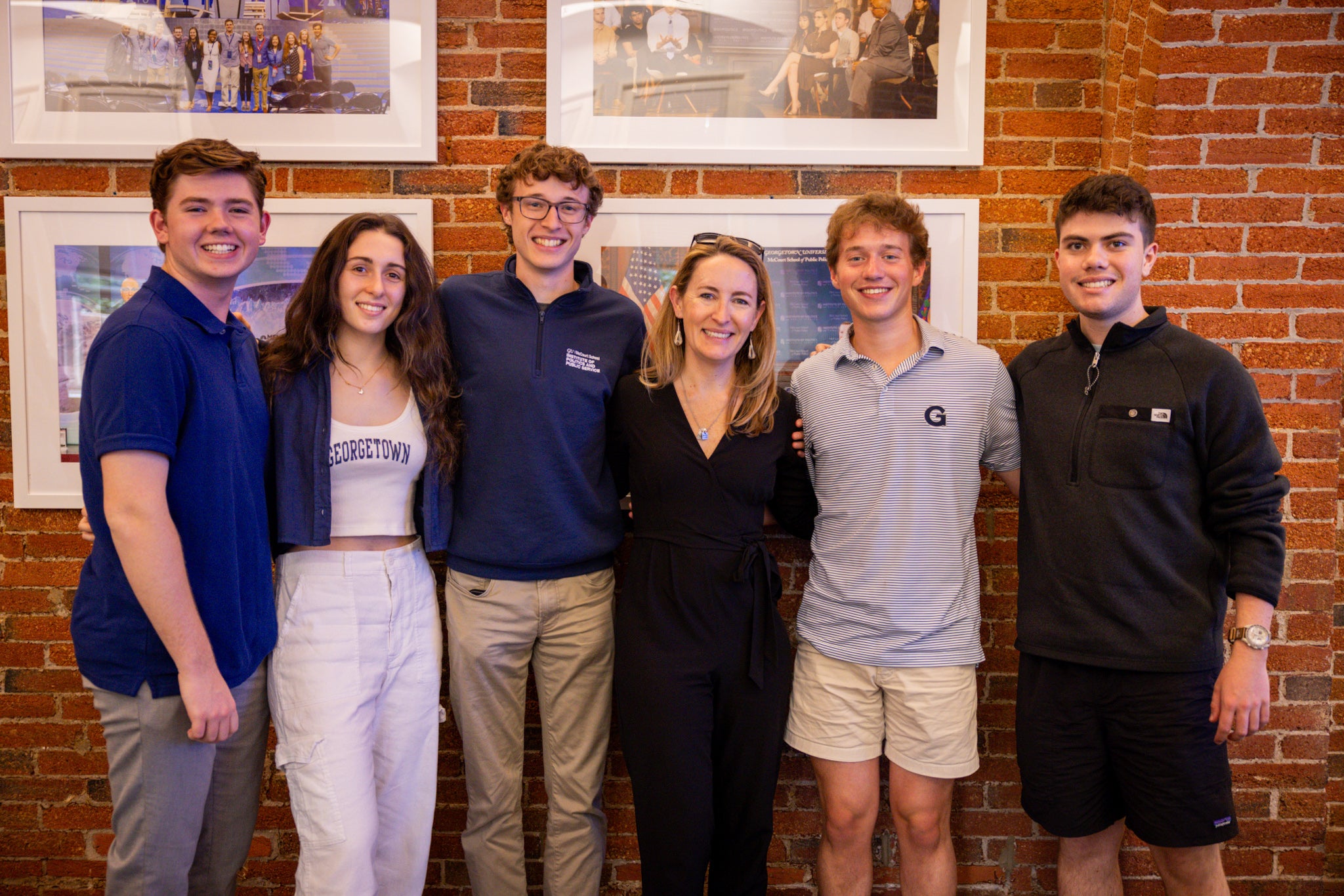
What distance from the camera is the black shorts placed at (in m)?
1.97

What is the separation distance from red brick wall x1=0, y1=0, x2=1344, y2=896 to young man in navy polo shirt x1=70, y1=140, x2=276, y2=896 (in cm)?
87

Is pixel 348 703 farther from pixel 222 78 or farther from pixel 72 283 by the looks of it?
pixel 222 78

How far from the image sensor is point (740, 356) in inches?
90.1

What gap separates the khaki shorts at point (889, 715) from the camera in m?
2.13

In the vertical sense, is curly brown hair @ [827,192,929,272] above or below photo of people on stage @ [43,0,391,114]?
below

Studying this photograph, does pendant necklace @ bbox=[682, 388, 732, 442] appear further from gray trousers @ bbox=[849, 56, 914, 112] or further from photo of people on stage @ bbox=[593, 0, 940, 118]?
gray trousers @ bbox=[849, 56, 914, 112]

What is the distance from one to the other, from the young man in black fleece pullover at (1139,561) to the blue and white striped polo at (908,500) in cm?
16

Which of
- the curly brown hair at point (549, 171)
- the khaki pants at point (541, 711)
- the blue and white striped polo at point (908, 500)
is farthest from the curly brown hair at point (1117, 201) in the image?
the khaki pants at point (541, 711)

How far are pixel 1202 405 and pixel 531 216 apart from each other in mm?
1795

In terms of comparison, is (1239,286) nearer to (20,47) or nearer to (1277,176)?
(1277,176)

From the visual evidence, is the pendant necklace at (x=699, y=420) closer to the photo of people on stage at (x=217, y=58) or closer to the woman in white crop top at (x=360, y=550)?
the woman in white crop top at (x=360, y=550)

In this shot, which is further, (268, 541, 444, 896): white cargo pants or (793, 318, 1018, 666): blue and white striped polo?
(793, 318, 1018, 666): blue and white striped polo

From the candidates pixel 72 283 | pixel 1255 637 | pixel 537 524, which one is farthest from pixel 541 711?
pixel 72 283

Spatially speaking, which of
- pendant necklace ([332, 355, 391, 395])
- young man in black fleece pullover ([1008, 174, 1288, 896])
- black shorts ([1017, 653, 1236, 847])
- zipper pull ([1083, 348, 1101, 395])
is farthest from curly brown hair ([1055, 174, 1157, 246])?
pendant necklace ([332, 355, 391, 395])
